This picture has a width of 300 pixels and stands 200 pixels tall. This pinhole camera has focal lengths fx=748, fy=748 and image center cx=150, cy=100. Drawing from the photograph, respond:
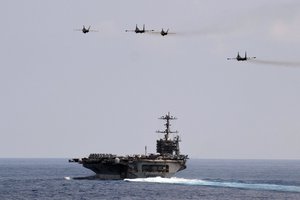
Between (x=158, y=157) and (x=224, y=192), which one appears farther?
(x=158, y=157)

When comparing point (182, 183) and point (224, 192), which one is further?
point (182, 183)

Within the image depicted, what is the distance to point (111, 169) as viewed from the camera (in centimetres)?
14900

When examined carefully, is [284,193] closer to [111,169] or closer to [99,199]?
[99,199]

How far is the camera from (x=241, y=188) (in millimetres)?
134875

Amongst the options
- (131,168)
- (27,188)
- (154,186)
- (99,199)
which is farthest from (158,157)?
(99,199)

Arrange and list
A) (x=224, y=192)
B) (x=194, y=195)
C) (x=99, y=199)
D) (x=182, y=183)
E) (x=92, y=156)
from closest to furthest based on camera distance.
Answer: (x=99, y=199) → (x=194, y=195) → (x=224, y=192) → (x=182, y=183) → (x=92, y=156)

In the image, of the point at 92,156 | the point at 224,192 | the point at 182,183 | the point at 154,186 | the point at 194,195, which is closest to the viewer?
the point at 194,195

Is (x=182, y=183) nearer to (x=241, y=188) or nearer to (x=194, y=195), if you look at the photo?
(x=241, y=188)

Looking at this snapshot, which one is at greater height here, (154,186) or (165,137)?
(165,137)

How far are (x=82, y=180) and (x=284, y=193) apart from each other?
173ft

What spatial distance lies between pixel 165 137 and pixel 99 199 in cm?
5598

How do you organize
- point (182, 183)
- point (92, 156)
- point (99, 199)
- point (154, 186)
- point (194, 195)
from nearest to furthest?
point (99, 199), point (194, 195), point (154, 186), point (182, 183), point (92, 156)

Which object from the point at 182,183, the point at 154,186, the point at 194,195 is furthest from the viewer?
the point at 182,183

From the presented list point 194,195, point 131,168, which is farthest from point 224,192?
point 131,168
